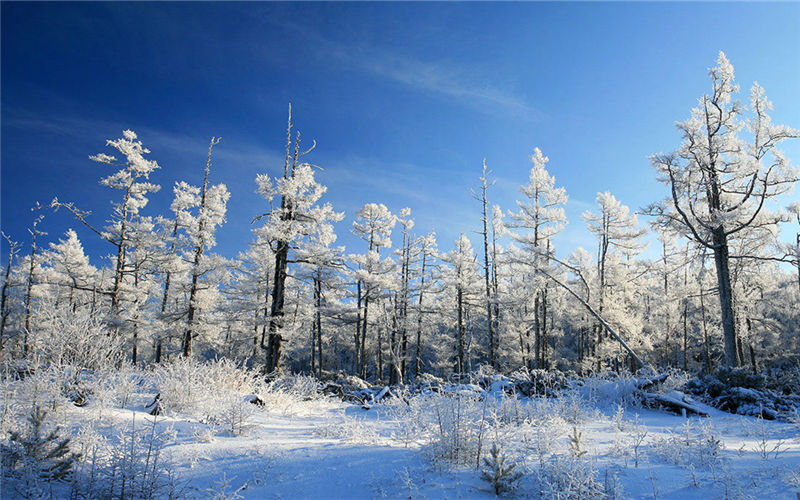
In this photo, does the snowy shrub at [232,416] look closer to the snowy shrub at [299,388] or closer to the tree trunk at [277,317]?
the snowy shrub at [299,388]

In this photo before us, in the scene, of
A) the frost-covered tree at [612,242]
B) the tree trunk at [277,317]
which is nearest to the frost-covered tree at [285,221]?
the tree trunk at [277,317]

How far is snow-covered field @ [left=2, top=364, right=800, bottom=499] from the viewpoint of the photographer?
306 centimetres

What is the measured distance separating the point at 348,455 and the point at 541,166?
24.3m

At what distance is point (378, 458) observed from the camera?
3.89 m

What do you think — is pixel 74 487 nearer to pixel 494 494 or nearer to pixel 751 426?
pixel 494 494

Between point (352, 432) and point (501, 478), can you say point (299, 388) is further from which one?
point (501, 478)

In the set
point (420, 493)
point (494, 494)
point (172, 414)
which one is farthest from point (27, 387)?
point (494, 494)

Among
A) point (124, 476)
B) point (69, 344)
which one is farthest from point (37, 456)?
point (69, 344)

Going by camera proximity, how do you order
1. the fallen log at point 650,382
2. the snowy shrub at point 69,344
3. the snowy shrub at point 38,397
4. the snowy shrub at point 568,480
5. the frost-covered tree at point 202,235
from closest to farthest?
the snowy shrub at point 568,480 < the snowy shrub at point 38,397 < the snowy shrub at point 69,344 < the fallen log at point 650,382 < the frost-covered tree at point 202,235

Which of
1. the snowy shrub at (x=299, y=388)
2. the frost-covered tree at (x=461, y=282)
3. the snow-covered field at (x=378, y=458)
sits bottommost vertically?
the snowy shrub at (x=299, y=388)

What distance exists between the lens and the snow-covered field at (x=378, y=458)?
3.06 meters

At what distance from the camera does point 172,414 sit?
5.29 m

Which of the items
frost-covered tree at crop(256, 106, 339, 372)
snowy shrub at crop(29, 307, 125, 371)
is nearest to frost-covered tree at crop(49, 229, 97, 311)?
frost-covered tree at crop(256, 106, 339, 372)

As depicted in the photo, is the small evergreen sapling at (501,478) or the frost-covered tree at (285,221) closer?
the small evergreen sapling at (501,478)
